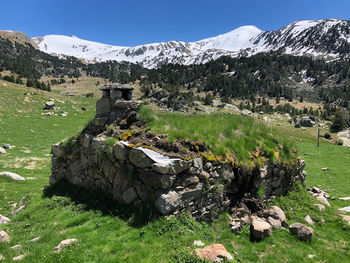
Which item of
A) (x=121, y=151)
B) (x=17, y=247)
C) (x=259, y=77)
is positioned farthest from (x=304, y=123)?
(x=259, y=77)

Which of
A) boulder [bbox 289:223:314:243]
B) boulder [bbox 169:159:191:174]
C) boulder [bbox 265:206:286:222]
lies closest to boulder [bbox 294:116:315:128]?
boulder [bbox 265:206:286:222]

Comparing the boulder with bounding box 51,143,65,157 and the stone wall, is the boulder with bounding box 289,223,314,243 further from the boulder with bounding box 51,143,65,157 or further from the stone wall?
the boulder with bounding box 51,143,65,157

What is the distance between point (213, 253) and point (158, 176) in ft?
10.2

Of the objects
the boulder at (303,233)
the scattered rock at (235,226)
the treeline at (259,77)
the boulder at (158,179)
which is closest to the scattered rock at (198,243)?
the scattered rock at (235,226)

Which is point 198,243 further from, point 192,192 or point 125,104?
point 125,104

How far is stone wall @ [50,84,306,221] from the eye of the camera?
7.77 metres

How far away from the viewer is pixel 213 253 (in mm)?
6207

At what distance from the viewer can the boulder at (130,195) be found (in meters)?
8.24

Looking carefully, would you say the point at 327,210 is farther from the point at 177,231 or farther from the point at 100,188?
the point at 100,188

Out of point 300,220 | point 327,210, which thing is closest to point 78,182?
point 300,220

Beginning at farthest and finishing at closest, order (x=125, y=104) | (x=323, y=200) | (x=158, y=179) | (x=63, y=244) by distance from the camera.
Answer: (x=323, y=200), (x=125, y=104), (x=158, y=179), (x=63, y=244)

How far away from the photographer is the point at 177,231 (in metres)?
7.11

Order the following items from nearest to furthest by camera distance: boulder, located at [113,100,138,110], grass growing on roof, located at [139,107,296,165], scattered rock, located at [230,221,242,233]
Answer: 1. scattered rock, located at [230,221,242,233]
2. grass growing on roof, located at [139,107,296,165]
3. boulder, located at [113,100,138,110]

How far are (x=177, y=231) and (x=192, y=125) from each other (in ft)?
17.1
